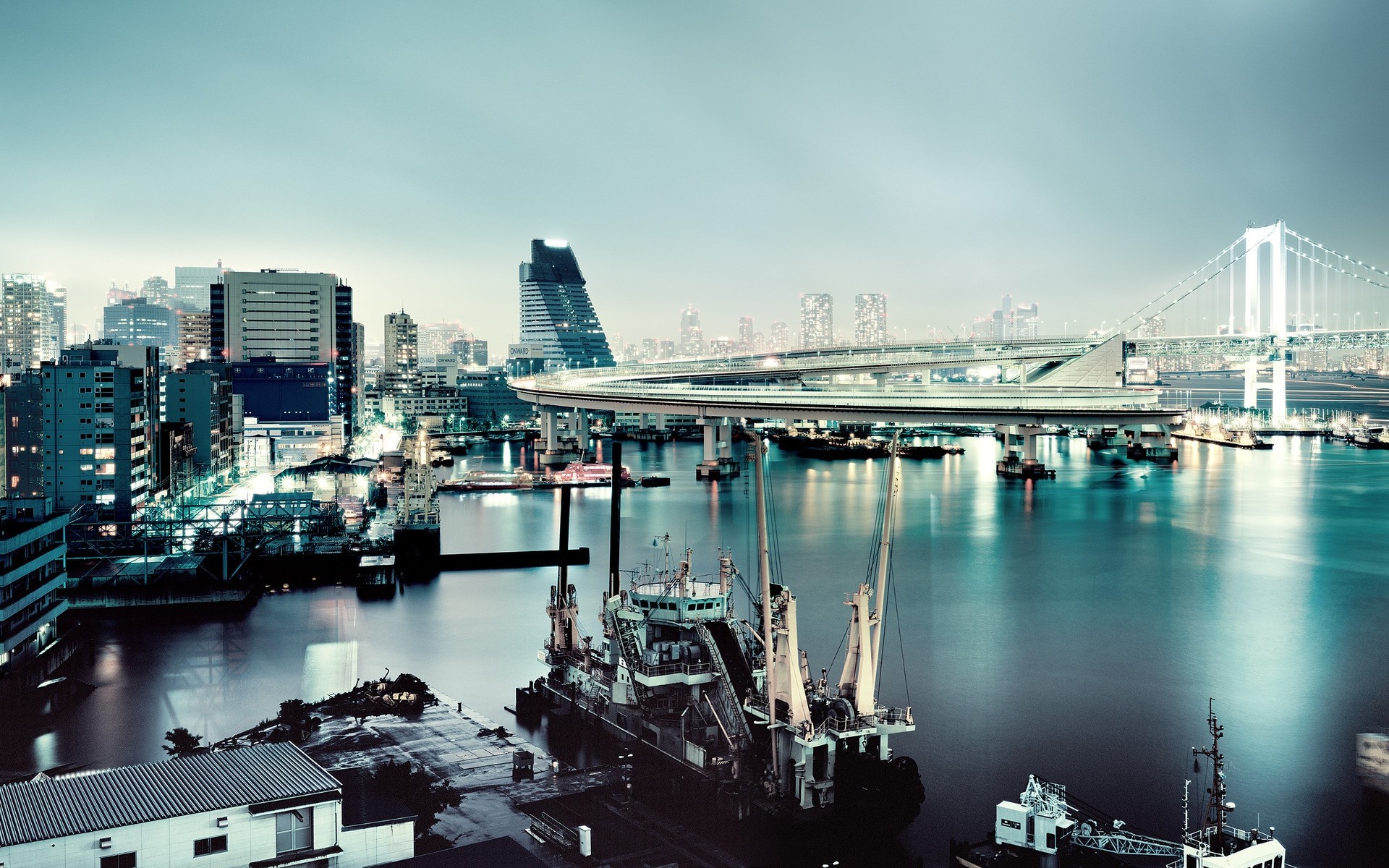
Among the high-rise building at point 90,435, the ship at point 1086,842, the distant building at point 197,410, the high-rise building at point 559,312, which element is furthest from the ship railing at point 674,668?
the high-rise building at point 559,312

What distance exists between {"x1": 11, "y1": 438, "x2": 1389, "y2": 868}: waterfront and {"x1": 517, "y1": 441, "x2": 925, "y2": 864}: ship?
518 mm

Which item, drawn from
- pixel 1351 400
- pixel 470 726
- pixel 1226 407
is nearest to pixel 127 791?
pixel 470 726

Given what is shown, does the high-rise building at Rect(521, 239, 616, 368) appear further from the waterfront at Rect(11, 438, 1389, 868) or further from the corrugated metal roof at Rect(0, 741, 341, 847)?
the corrugated metal roof at Rect(0, 741, 341, 847)

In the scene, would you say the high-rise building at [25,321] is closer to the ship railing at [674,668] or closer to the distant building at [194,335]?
the distant building at [194,335]

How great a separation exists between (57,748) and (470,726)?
2.64 metres

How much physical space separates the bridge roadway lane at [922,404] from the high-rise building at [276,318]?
44.5 feet

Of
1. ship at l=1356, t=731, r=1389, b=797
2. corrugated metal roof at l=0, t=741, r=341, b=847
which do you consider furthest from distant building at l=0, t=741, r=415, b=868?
ship at l=1356, t=731, r=1389, b=797

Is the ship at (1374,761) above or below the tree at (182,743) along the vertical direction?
below

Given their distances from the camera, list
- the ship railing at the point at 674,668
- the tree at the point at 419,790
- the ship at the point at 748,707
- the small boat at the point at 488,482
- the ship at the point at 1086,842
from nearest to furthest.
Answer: the ship at the point at 1086,842
the tree at the point at 419,790
the ship at the point at 748,707
the ship railing at the point at 674,668
the small boat at the point at 488,482

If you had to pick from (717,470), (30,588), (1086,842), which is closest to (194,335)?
(717,470)

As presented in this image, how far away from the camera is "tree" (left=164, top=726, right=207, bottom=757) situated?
689 centimetres

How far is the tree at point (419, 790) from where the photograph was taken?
5605mm

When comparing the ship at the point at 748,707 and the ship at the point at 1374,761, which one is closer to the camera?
the ship at the point at 748,707

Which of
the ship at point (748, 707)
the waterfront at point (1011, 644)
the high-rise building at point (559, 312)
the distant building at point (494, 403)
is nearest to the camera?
the ship at point (748, 707)
